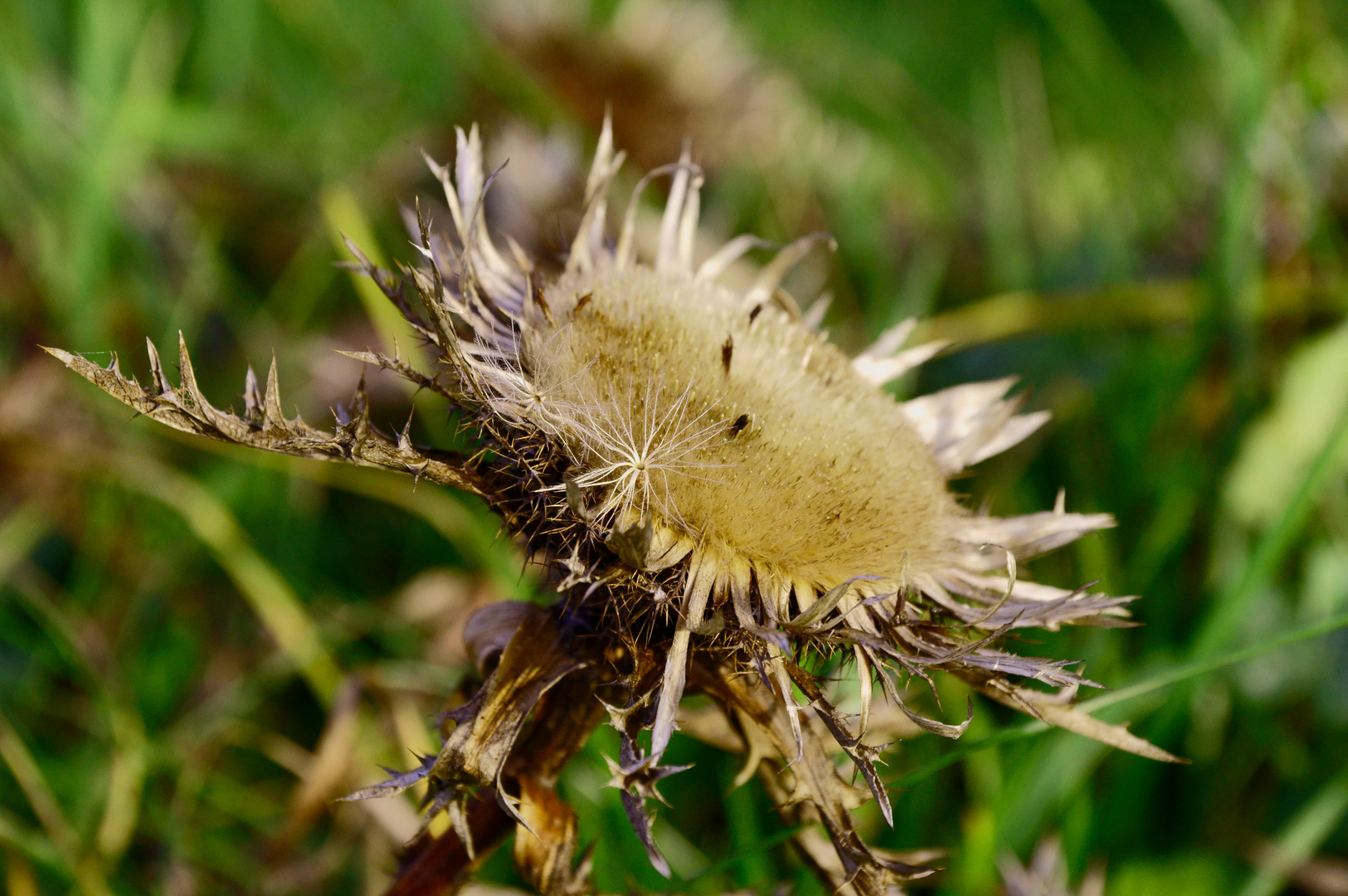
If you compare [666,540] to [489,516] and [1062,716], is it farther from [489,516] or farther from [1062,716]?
[489,516]

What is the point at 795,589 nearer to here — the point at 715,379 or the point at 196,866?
the point at 715,379

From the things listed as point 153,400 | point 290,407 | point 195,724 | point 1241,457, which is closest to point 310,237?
point 290,407

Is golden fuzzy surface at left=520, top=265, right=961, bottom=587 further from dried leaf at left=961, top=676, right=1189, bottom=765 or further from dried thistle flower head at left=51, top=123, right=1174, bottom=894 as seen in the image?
dried leaf at left=961, top=676, right=1189, bottom=765

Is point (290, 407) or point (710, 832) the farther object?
point (290, 407)

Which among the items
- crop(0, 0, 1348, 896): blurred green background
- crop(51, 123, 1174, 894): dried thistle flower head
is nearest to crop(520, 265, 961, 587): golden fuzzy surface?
crop(51, 123, 1174, 894): dried thistle flower head

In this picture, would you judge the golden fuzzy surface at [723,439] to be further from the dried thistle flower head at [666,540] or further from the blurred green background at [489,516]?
the blurred green background at [489,516]

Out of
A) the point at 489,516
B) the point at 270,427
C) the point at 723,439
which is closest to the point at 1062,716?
the point at 723,439

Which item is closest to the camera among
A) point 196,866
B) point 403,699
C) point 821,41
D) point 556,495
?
point 556,495

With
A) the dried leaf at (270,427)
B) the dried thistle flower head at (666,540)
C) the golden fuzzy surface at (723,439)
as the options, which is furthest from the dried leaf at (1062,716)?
the dried leaf at (270,427)
